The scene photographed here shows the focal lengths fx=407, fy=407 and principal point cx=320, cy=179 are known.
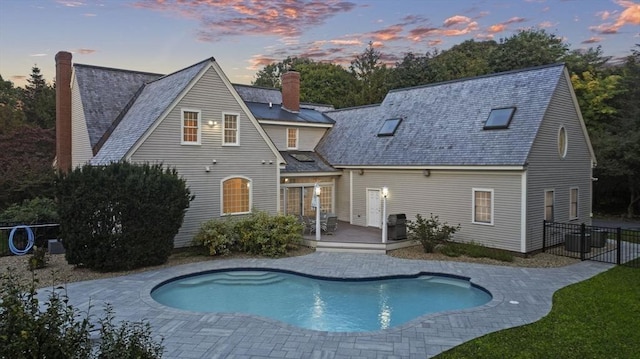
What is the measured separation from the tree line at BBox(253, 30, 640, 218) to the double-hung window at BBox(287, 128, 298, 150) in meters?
6.56

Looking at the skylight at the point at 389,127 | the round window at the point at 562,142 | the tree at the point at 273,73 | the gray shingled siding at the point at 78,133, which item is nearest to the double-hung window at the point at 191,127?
the gray shingled siding at the point at 78,133

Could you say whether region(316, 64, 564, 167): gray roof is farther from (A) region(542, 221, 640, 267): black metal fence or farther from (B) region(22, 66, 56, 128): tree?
(B) region(22, 66, 56, 128): tree

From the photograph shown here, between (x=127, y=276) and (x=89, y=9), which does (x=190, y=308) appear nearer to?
(x=127, y=276)

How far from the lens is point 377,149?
2144 centimetres

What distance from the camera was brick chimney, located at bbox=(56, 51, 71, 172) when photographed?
20.4m

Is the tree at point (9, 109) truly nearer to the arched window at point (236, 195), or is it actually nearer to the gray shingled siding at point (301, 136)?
the gray shingled siding at point (301, 136)

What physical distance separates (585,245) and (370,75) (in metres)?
39.7

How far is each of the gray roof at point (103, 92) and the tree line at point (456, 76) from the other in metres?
6.26

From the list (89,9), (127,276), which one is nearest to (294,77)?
(89,9)

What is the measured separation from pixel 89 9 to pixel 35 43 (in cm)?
554

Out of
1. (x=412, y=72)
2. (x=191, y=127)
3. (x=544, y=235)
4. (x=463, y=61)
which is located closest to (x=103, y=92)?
(x=191, y=127)

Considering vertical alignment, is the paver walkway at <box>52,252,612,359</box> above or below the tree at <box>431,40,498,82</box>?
below

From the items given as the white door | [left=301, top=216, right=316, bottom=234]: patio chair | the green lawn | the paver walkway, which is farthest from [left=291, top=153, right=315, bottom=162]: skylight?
the green lawn

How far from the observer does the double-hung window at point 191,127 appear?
54.6ft
